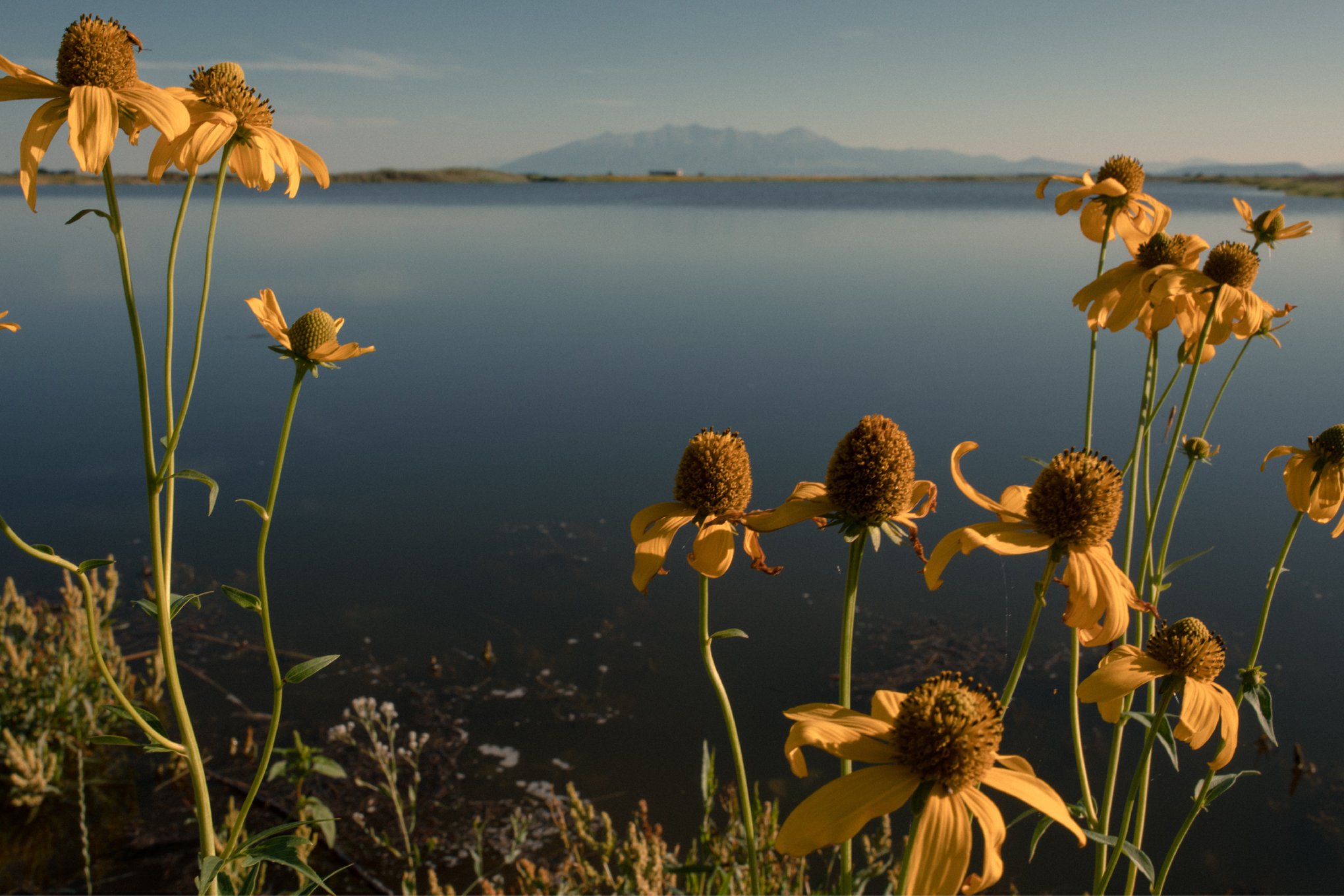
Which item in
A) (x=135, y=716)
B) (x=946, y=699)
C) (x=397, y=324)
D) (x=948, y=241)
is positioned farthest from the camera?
(x=948, y=241)

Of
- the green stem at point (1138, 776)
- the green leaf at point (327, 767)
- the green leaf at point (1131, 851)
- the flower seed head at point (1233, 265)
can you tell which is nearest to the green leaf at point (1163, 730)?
the green stem at point (1138, 776)

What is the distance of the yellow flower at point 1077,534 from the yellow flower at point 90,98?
1422 mm

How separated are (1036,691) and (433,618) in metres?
3.70

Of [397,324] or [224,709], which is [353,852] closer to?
[224,709]

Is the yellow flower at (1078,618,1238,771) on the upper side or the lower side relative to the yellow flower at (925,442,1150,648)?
lower

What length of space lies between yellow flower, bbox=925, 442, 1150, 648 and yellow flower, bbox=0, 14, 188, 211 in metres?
1.42

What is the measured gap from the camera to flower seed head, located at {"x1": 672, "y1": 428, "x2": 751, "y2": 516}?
148cm

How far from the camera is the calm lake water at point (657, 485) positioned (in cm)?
451

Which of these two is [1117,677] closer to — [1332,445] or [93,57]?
[1332,445]

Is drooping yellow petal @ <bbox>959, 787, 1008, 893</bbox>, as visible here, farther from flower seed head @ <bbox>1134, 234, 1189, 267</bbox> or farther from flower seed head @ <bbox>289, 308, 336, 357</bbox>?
flower seed head @ <bbox>1134, 234, 1189, 267</bbox>

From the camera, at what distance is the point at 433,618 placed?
5555 millimetres

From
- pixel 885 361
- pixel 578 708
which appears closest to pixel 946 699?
pixel 578 708

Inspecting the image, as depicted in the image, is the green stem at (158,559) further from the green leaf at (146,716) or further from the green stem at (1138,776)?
the green stem at (1138,776)

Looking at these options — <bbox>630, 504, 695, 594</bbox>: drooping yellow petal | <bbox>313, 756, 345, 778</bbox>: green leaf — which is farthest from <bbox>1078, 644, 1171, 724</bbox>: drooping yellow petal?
<bbox>313, 756, 345, 778</bbox>: green leaf
